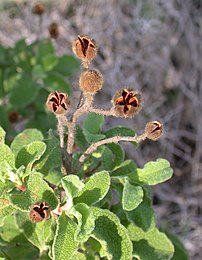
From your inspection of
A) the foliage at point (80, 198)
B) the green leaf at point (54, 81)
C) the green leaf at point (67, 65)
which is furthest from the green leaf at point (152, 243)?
the green leaf at point (67, 65)

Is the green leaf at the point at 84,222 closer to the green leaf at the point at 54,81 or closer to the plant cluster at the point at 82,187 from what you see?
the plant cluster at the point at 82,187

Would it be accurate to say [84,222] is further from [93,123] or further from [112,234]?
[93,123]

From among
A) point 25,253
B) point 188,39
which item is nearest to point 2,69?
point 25,253

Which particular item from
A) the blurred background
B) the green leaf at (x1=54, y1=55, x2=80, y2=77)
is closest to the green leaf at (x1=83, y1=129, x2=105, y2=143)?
the green leaf at (x1=54, y1=55, x2=80, y2=77)

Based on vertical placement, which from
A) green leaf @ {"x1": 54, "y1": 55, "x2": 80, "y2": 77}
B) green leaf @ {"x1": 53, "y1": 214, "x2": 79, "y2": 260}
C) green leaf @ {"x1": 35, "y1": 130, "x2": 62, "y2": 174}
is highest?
green leaf @ {"x1": 54, "y1": 55, "x2": 80, "y2": 77}

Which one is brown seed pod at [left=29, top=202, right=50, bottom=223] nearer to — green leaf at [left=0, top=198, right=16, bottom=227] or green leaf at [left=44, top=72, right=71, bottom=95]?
green leaf at [left=0, top=198, right=16, bottom=227]
